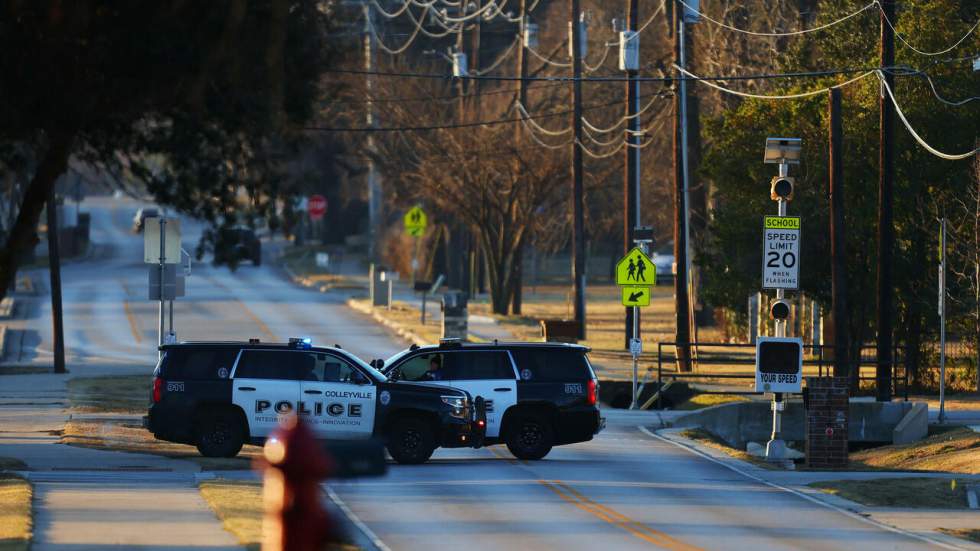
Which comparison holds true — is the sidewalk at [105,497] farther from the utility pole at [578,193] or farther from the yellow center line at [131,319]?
the yellow center line at [131,319]

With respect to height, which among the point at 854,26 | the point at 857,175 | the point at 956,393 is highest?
the point at 854,26

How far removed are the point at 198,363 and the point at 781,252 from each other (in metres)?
9.35

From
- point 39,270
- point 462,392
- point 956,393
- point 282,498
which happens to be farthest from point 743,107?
point 39,270

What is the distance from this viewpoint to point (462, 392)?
22.7 meters

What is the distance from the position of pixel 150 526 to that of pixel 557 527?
4.27 meters

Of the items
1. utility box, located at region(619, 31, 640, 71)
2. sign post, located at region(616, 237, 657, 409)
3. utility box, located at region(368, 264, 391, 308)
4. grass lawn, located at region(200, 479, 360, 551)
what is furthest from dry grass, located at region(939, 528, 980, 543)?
utility box, located at region(368, 264, 391, 308)

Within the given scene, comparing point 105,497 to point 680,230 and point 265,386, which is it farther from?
point 680,230

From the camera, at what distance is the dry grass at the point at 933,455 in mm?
24766

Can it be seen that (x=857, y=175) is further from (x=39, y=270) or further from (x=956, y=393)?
(x=39, y=270)

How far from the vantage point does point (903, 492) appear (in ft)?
66.3

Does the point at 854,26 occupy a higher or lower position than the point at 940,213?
higher

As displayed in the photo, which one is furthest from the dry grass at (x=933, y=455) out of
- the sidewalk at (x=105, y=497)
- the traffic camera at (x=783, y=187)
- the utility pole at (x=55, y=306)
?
the utility pole at (x=55, y=306)

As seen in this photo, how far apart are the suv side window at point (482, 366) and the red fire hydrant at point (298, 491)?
19361 mm

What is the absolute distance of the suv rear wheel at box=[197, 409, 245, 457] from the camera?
22.5m
